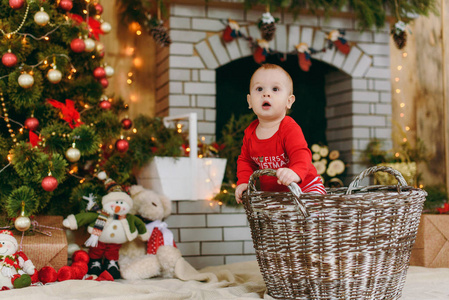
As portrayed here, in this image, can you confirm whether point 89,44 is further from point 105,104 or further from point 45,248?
point 45,248

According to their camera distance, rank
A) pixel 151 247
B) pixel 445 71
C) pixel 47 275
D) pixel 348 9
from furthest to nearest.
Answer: pixel 445 71 < pixel 348 9 < pixel 151 247 < pixel 47 275

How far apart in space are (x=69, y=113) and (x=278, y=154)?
98 centimetres

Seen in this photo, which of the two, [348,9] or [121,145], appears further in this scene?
[348,9]

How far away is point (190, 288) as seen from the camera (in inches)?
71.7

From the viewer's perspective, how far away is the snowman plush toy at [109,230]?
2.03 meters

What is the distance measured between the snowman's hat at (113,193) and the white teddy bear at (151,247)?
0.37ft

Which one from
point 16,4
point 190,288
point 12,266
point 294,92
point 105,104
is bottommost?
point 190,288

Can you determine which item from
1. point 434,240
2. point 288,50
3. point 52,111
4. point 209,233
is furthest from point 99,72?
point 434,240

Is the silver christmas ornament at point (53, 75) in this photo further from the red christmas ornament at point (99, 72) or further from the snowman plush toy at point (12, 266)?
the snowman plush toy at point (12, 266)

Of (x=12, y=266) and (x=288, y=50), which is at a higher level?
(x=288, y=50)

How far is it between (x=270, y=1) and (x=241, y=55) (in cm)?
35

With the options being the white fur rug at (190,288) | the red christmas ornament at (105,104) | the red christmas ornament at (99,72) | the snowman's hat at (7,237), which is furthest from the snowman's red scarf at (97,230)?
the red christmas ornament at (99,72)

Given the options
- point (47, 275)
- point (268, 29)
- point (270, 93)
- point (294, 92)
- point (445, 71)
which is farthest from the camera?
point (445, 71)

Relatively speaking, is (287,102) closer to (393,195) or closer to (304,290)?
(393,195)
